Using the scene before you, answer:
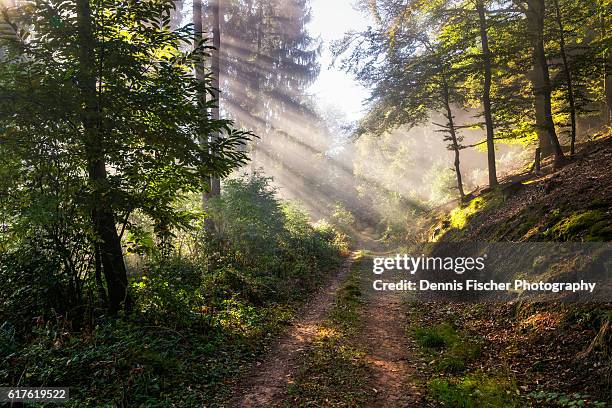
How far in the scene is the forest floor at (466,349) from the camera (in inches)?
200

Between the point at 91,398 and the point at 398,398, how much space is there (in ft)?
14.1

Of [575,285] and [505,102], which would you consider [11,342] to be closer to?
[575,285]

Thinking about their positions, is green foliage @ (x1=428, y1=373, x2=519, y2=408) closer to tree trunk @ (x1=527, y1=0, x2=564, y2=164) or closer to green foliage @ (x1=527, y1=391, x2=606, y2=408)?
green foliage @ (x1=527, y1=391, x2=606, y2=408)

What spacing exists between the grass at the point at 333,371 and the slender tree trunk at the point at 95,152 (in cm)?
383

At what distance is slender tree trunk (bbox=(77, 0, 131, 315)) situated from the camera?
6309mm

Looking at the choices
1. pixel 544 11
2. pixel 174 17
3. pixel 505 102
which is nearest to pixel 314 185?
pixel 174 17

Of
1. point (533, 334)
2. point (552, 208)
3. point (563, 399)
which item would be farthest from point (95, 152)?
point (552, 208)

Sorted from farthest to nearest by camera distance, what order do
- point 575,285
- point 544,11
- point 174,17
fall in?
point 174,17 → point 544,11 → point 575,285

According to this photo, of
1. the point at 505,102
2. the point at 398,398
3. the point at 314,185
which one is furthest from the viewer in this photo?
Answer: the point at 314,185

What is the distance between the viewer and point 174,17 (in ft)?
73.5

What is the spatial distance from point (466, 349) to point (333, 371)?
2446mm

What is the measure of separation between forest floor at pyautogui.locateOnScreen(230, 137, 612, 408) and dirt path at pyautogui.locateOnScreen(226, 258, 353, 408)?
2 centimetres

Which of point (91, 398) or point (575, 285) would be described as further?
point (575, 285)

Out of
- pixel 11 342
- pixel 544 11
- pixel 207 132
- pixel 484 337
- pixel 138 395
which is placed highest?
pixel 544 11
